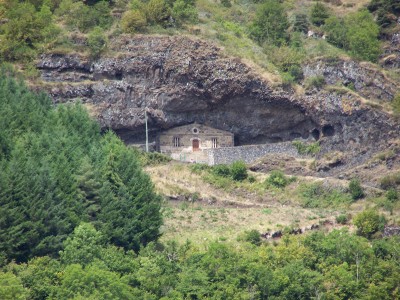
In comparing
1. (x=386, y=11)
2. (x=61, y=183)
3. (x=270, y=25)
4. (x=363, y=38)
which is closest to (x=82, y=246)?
(x=61, y=183)

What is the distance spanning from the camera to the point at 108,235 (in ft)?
289

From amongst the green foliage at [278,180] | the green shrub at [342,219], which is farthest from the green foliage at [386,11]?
the green shrub at [342,219]

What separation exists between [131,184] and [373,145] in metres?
17.6

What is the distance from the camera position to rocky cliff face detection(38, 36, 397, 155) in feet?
340

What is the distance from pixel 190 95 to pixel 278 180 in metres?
8.06

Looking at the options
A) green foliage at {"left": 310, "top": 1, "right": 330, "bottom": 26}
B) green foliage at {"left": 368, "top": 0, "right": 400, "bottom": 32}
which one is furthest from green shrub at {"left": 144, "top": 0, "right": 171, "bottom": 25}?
green foliage at {"left": 368, "top": 0, "right": 400, "bottom": 32}

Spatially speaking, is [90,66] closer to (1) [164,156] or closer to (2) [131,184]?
(1) [164,156]

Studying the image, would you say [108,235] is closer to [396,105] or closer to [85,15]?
[396,105]

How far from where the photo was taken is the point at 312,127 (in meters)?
105

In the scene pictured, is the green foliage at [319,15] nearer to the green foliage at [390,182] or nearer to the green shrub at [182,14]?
the green shrub at [182,14]

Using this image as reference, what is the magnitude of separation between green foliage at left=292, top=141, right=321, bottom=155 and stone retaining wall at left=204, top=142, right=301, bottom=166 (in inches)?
9.7

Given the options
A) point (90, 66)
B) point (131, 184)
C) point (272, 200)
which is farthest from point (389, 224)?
point (90, 66)

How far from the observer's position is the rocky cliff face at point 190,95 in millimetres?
103750

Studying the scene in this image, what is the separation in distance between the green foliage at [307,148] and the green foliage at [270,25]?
8.88m
